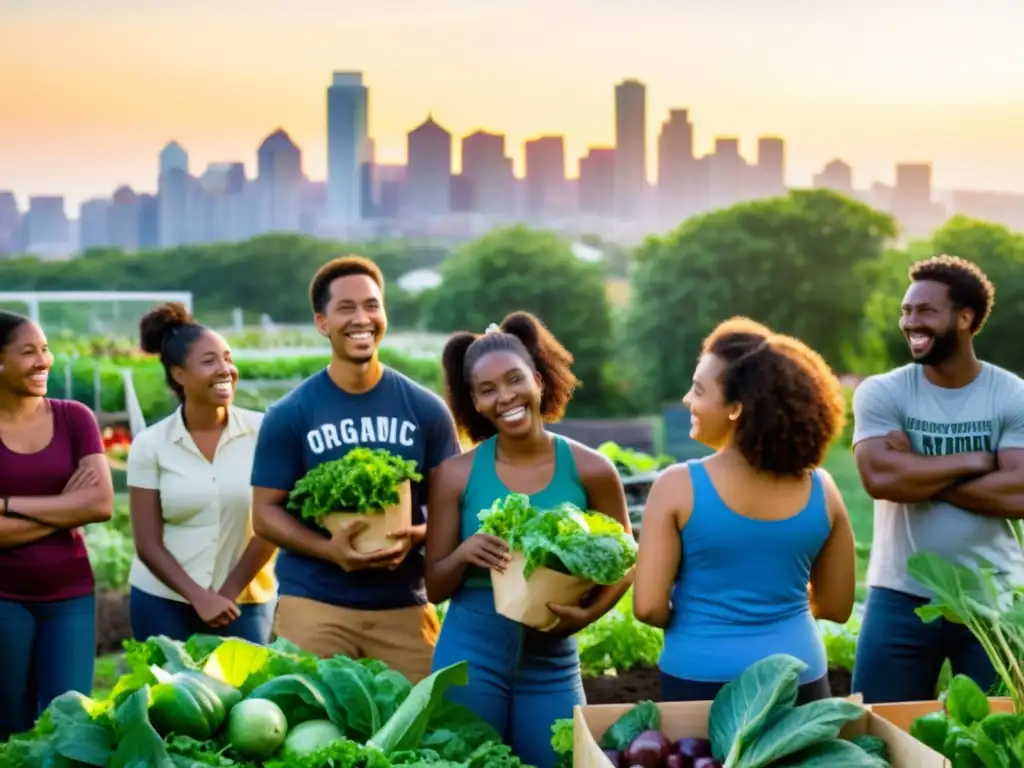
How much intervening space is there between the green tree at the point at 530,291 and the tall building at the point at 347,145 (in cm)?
213

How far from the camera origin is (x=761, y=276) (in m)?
27.0

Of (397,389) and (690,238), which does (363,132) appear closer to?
(690,238)

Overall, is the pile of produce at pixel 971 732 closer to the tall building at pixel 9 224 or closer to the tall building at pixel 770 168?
the tall building at pixel 9 224

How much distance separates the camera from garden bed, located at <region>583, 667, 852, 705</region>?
5.36 metres

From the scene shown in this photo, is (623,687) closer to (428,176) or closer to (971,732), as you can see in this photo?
(971,732)

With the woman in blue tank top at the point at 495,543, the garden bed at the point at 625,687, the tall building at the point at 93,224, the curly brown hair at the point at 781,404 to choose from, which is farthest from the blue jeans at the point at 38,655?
the tall building at the point at 93,224

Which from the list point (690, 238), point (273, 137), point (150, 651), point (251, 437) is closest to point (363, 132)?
point (273, 137)

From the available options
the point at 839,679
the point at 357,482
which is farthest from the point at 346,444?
the point at 839,679

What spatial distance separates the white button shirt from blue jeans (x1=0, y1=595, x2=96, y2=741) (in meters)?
0.32

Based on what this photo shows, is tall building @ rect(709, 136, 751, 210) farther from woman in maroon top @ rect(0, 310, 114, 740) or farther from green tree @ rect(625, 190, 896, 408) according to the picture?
woman in maroon top @ rect(0, 310, 114, 740)

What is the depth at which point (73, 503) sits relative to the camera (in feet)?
14.0

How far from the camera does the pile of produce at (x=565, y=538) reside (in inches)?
118

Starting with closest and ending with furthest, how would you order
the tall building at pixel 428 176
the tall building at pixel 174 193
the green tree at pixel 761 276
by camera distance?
the tall building at pixel 174 193 → the tall building at pixel 428 176 → the green tree at pixel 761 276

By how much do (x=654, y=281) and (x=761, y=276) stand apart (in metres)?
2.44
